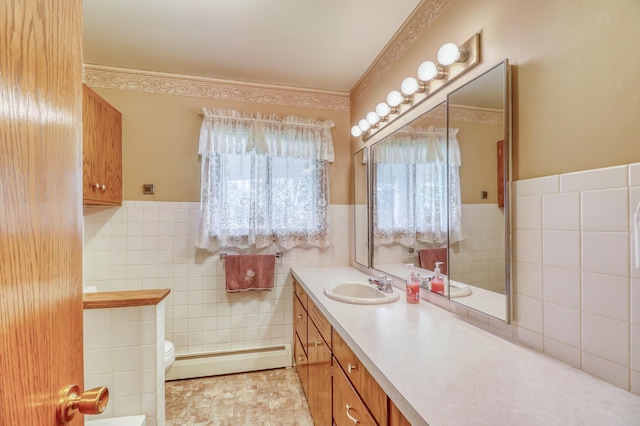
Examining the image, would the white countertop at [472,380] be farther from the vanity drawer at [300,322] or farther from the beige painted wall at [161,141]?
the beige painted wall at [161,141]

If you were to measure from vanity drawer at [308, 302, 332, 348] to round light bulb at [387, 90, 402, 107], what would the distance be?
4.31 feet

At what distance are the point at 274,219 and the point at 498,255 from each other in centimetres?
166

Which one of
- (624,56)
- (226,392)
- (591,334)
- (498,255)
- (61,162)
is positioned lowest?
(226,392)

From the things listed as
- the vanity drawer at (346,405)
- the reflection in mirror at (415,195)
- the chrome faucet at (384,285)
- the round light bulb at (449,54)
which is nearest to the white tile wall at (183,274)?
the reflection in mirror at (415,195)

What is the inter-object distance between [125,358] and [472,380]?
136 cm

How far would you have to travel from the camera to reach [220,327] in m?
2.38

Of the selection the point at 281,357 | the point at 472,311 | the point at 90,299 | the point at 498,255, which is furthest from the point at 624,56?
the point at 281,357

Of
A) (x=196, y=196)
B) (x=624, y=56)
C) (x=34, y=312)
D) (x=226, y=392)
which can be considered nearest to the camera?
(x=34, y=312)

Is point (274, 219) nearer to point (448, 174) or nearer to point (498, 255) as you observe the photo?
point (448, 174)

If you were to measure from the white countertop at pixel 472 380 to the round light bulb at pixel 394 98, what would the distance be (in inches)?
49.5

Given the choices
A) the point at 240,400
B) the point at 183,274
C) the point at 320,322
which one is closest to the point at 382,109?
the point at 320,322

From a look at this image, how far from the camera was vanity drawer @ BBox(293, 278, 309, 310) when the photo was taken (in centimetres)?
201

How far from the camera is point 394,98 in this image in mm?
1807

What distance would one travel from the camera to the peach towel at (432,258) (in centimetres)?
146
